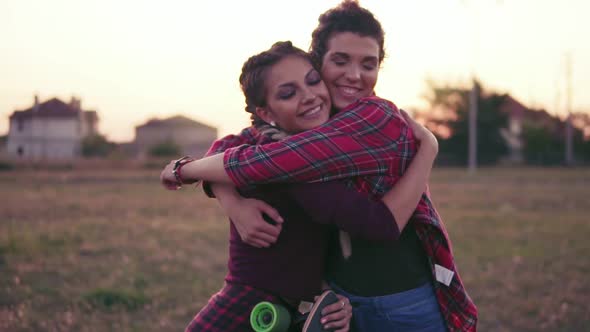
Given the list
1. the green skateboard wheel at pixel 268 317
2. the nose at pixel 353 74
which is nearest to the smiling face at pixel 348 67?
the nose at pixel 353 74

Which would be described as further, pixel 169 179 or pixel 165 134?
pixel 165 134

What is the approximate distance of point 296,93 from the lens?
219 cm

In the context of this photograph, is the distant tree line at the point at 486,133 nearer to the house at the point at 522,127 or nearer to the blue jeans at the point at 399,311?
the house at the point at 522,127

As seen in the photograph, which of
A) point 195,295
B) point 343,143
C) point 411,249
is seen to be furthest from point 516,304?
point 343,143

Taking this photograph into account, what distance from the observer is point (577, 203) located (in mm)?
16688

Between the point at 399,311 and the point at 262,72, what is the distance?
2.82 ft

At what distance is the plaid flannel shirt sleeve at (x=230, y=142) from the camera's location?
235 cm

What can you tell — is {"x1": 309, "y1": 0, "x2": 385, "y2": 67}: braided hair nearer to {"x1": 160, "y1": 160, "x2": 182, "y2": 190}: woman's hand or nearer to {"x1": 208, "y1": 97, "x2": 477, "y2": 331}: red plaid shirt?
{"x1": 208, "y1": 97, "x2": 477, "y2": 331}: red plaid shirt

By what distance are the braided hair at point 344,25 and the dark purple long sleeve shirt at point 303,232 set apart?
0.48m

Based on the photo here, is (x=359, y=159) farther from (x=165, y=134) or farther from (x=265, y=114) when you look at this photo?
(x=165, y=134)

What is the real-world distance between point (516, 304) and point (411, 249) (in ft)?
13.9

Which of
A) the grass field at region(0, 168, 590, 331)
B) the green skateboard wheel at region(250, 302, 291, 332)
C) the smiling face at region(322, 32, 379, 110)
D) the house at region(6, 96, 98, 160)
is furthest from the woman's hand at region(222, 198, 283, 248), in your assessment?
the house at region(6, 96, 98, 160)

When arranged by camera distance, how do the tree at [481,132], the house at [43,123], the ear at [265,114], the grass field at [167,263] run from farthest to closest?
the tree at [481,132] → the house at [43,123] → the grass field at [167,263] → the ear at [265,114]

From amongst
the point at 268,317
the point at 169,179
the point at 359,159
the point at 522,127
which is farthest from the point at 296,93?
the point at 522,127
